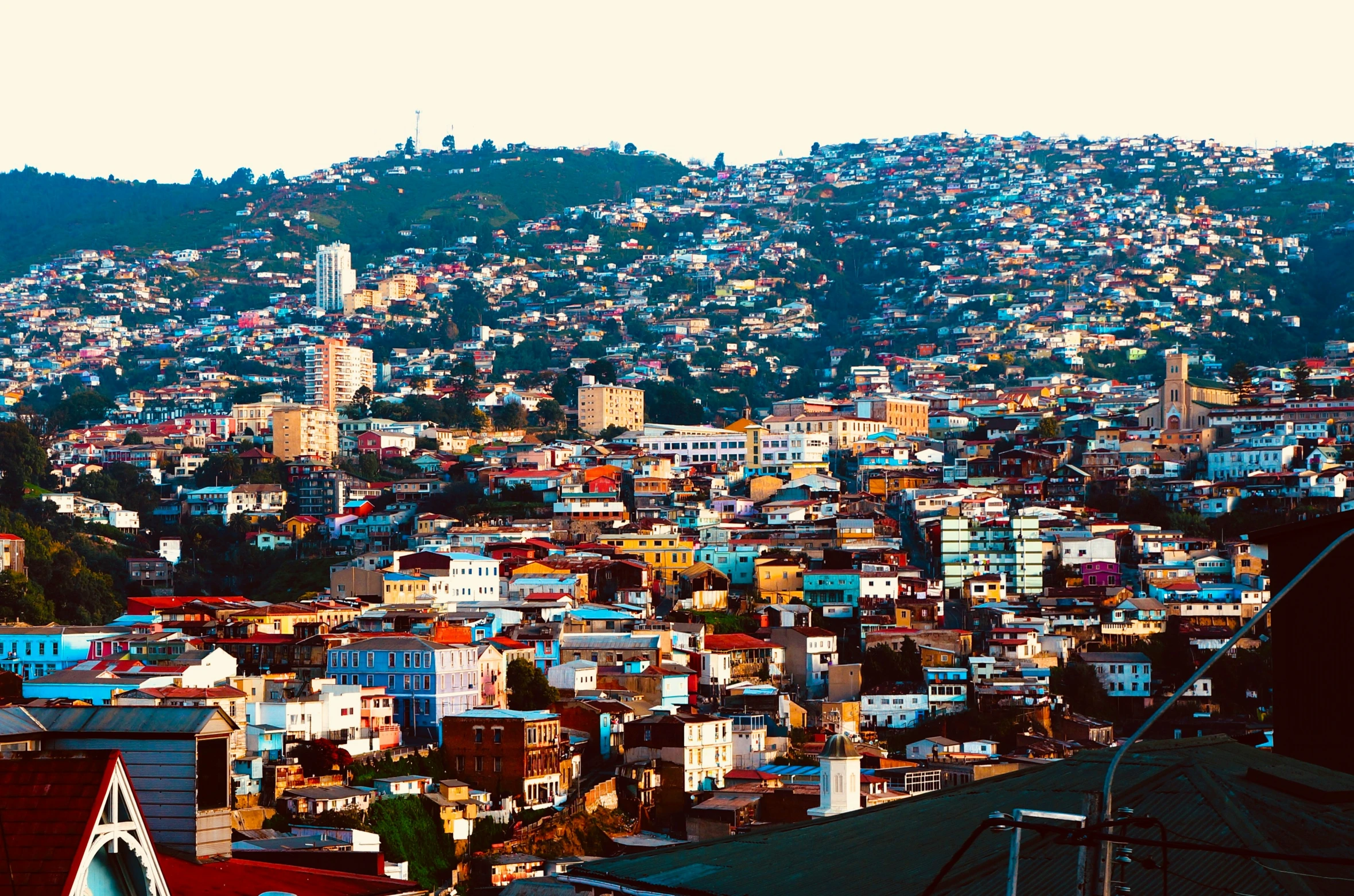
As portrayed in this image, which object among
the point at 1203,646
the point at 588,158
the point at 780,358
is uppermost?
the point at 588,158

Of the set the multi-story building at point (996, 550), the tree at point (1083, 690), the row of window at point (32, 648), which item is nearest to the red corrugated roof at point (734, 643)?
the tree at point (1083, 690)

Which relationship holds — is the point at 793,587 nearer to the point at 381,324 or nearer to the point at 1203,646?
the point at 1203,646

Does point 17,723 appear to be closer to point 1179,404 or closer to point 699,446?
point 699,446

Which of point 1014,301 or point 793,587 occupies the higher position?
point 1014,301

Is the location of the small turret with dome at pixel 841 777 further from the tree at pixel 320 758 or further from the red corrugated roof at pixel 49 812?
the red corrugated roof at pixel 49 812

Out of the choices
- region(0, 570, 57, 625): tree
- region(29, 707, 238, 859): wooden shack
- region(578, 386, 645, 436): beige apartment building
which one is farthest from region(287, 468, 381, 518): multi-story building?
region(29, 707, 238, 859): wooden shack

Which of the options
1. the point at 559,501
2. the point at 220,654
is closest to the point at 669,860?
the point at 220,654
